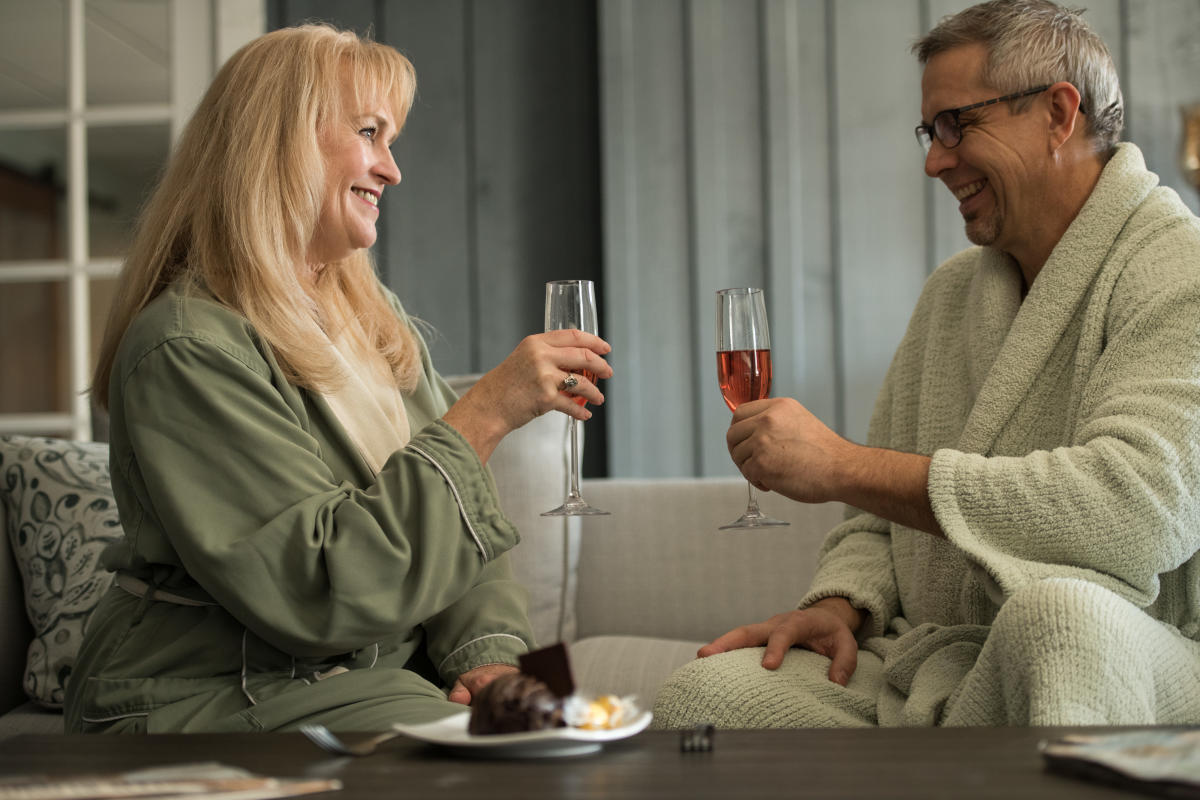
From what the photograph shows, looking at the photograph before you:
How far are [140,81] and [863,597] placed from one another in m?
3.19

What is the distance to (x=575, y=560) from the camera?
7.64ft

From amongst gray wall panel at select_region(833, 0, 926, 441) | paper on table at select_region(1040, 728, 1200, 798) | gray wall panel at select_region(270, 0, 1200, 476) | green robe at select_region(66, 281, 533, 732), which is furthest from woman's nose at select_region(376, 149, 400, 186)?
gray wall panel at select_region(833, 0, 926, 441)

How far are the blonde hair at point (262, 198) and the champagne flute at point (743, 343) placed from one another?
19.8 inches

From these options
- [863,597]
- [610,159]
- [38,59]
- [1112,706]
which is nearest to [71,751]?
[1112,706]

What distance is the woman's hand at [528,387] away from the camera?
1.31 metres

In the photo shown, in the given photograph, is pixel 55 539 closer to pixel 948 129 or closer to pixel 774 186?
pixel 948 129

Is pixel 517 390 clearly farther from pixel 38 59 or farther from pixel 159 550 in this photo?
pixel 38 59

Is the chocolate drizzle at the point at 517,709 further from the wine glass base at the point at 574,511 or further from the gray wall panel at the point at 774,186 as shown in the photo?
the gray wall panel at the point at 774,186

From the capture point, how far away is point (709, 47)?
3.27 metres

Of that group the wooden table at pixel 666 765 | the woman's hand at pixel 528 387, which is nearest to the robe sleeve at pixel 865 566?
the woman's hand at pixel 528 387

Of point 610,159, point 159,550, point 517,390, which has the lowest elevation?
point 159,550

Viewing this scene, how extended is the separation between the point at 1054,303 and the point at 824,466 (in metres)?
0.42

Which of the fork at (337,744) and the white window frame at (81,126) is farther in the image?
the white window frame at (81,126)

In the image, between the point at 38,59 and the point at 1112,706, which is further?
the point at 38,59
